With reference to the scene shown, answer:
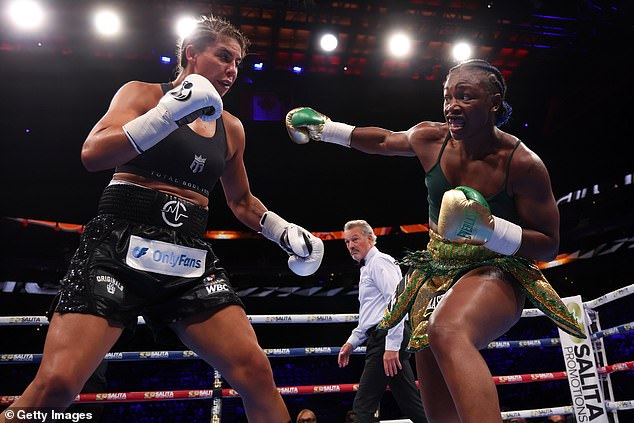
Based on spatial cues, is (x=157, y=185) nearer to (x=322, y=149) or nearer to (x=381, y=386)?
(x=381, y=386)

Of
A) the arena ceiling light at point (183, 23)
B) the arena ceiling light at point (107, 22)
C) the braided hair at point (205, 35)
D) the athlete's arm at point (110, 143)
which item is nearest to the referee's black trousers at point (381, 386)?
the braided hair at point (205, 35)

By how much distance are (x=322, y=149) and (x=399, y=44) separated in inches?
132

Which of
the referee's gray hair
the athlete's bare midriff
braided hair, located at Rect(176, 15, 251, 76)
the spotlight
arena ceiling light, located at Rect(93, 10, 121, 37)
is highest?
the spotlight

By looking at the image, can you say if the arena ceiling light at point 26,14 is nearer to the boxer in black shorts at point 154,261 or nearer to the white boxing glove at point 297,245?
the boxer in black shorts at point 154,261

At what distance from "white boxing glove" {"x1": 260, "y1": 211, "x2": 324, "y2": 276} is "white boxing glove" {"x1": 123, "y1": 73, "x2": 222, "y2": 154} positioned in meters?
0.52

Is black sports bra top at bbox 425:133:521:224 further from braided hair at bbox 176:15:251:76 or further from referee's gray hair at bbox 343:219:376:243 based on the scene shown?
referee's gray hair at bbox 343:219:376:243

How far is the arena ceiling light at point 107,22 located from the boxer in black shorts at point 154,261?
5.45 metres

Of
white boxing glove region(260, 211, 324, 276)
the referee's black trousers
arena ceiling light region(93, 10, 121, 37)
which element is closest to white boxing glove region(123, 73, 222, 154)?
white boxing glove region(260, 211, 324, 276)

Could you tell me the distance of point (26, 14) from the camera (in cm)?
646

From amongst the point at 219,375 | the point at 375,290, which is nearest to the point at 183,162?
the point at 219,375

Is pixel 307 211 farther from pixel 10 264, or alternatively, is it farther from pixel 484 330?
pixel 484 330

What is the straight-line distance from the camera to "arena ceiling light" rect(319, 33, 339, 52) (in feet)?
23.5

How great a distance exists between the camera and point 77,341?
143 cm

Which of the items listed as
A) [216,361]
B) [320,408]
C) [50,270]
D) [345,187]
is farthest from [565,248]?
[216,361]
